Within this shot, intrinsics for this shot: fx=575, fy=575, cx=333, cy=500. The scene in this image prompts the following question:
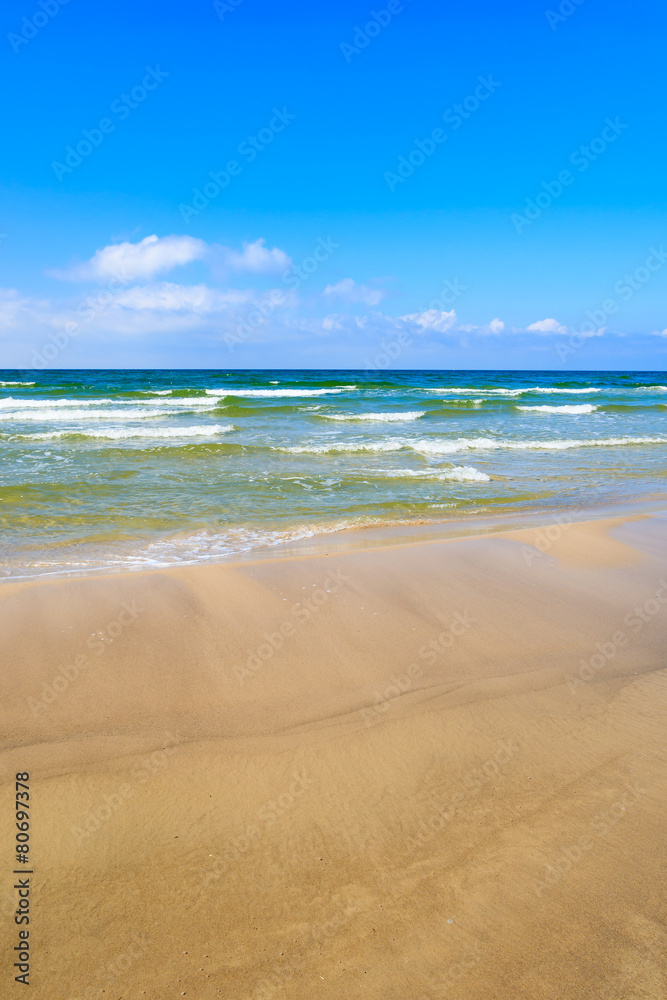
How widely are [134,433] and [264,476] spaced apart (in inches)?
328

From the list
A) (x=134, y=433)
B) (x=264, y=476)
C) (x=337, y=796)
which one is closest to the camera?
(x=337, y=796)

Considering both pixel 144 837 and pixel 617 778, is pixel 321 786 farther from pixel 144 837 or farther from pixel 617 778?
pixel 617 778

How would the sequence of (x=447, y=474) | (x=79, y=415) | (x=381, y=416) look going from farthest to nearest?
1. (x=381, y=416)
2. (x=79, y=415)
3. (x=447, y=474)

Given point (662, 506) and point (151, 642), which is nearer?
point (151, 642)

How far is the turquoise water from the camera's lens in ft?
23.2

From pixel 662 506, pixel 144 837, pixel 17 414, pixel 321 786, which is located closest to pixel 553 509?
pixel 662 506

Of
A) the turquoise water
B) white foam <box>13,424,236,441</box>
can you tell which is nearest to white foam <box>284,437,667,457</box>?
the turquoise water

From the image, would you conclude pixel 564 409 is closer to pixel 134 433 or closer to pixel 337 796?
pixel 134 433

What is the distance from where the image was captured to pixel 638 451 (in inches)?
599

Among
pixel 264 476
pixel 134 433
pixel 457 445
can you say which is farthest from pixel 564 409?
pixel 264 476

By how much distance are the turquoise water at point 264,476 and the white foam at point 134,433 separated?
6cm

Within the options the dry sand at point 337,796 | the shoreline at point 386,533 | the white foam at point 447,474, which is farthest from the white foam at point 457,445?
the dry sand at point 337,796

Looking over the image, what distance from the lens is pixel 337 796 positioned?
255 cm

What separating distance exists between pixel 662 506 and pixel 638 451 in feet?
23.5
